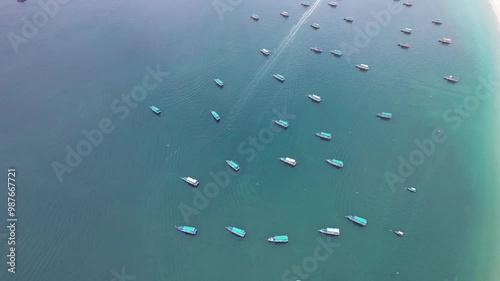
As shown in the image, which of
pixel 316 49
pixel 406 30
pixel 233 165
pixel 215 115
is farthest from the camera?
pixel 406 30

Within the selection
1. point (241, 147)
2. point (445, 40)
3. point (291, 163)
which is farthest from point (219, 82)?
point (445, 40)

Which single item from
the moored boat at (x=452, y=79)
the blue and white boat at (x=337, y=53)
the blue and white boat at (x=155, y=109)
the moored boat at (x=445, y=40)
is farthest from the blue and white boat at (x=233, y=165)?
the moored boat at (x=445, y=40)

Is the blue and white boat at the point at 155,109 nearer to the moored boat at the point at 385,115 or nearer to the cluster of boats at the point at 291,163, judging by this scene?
the cluster of boats at the point at 291,163

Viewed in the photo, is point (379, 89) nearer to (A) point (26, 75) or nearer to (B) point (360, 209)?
(B) point (360, 209)

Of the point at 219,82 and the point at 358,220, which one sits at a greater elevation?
the point at 219,82

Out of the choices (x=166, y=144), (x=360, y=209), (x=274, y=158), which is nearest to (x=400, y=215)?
(x=360, y=209)

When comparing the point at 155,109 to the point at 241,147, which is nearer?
the point at 241,147

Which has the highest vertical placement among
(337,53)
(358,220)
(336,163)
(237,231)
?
(337,53)

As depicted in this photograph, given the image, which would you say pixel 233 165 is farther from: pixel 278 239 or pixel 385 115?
pixel 385 115
